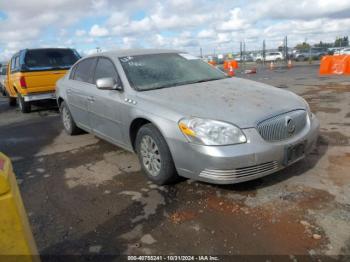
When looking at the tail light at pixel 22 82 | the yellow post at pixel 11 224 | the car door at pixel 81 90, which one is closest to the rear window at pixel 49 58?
the tail light at pixel 22 82

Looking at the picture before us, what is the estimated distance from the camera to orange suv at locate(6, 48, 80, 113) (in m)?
9.23

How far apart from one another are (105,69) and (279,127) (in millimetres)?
2687

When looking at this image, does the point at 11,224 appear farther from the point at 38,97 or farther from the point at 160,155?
the point at 38,97

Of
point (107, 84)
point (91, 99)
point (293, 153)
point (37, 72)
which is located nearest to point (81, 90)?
point (91, 99)

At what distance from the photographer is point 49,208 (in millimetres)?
3666

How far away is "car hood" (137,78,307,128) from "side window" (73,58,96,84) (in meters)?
1.63

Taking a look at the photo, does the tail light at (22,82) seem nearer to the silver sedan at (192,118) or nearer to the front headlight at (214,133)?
the silver sedan at (192,118)

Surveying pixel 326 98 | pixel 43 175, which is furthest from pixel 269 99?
pixel 326 98

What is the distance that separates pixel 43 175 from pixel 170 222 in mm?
2322

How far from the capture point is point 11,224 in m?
1.92

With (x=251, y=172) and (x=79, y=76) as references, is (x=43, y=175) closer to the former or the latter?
(x=79, y=76)

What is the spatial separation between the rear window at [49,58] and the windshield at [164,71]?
219 inches

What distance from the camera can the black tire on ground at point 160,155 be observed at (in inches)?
145

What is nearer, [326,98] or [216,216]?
[216,216]
